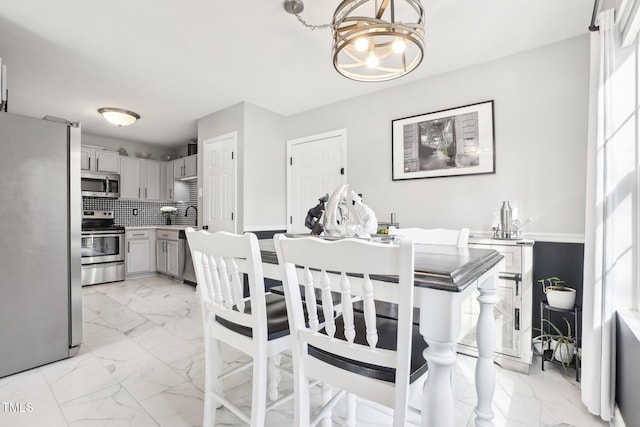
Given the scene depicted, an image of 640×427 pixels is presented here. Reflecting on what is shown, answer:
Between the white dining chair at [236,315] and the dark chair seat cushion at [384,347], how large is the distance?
0.23 metres

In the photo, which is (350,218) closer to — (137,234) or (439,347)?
(439,347)

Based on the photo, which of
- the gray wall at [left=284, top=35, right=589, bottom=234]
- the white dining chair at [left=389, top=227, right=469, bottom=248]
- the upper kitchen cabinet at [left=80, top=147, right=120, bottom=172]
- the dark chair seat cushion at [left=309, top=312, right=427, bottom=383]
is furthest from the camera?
the upper kitchen cabinet at [left=80, top=147, right=120, bottom=172]

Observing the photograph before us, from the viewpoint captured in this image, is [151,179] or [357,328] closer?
[357,328]

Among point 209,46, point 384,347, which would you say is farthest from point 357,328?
point 209,46

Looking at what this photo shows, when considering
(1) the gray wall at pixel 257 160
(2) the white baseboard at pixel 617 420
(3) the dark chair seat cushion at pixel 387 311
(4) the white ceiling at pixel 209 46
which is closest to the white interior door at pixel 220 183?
(1) the gray wall at pixel 257 160

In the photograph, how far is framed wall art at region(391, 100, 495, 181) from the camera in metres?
2.69

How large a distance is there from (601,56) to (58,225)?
11.9 feet

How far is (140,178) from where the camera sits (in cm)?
545

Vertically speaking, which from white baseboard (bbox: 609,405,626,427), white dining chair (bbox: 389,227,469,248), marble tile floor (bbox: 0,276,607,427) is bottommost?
marble tile floor (bbox: 0,276,607,427)

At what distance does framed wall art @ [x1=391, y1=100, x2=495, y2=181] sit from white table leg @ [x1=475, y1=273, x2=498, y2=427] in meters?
1.63

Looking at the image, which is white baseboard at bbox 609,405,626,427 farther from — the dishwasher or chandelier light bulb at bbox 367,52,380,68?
the dishwasher

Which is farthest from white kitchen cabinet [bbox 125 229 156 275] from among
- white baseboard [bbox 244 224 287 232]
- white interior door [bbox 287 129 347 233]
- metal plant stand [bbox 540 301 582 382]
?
metal plant stand [bbox 540 301 582 382]

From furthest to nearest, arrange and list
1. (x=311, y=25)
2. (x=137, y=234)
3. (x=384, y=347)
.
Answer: (x=137, y=234) → (x=311, y=25) → (x=384, y=347)

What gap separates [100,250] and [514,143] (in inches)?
219
